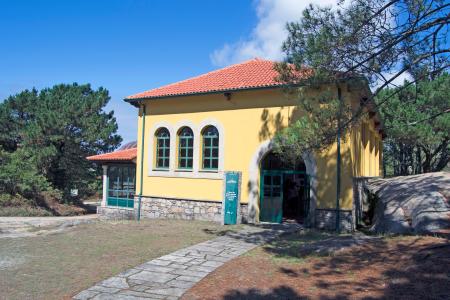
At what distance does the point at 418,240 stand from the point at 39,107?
1011 inches

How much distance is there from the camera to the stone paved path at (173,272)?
6.35 meters

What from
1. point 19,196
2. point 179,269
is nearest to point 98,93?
point 19,196

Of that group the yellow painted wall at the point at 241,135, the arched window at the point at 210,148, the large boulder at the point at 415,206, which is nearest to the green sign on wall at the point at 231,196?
the yellow painted wall at the point at 241,135

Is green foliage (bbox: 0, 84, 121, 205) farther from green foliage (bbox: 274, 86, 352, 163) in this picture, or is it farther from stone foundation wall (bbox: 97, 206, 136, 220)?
green foliage (bbox: 274, 86, 352, 163)

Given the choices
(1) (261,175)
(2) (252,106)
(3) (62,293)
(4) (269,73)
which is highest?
(4) (269,73)

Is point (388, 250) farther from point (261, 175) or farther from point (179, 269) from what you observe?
point (261, 175)

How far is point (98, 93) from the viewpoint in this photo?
29.2 m

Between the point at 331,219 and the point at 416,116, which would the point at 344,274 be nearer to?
the point at 331,219

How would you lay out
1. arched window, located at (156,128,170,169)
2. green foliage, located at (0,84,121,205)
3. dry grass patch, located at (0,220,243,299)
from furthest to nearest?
green foliage, located at (0,84,121,205) < arched window, located at (156,128,170,169) < dry grass patch, located at (0,220,243,299)

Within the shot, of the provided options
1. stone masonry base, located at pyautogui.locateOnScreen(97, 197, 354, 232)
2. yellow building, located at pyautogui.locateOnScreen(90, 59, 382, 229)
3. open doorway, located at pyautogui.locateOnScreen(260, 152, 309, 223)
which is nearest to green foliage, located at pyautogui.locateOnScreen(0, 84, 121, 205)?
stone masonry base, located at pyautogui.locateOnScreen(97, 197, 354, 232)

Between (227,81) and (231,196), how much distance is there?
4.70 meters

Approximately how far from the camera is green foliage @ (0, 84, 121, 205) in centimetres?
2444

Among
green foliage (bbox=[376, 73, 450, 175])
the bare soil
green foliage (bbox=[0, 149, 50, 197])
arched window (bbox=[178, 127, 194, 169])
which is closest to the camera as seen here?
the bare soil

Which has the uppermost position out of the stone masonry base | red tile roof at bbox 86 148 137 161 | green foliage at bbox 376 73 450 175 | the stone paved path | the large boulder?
green foliage at bbox 376 73 450 175
